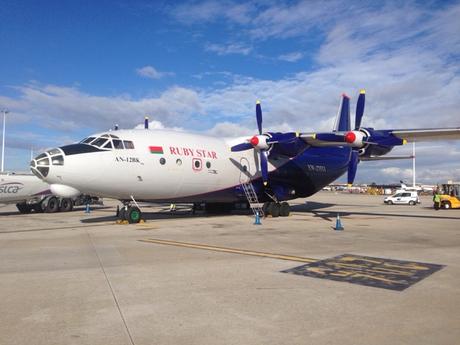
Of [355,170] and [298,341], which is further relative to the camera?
[355,170]

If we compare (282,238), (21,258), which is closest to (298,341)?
(21,258)

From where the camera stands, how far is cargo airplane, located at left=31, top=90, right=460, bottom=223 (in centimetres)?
1691

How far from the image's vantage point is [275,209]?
2378cm

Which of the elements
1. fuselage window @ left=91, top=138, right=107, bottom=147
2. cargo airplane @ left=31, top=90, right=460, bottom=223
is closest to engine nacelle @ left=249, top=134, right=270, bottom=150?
cargo airplane @ left=31, top=90, right=460, bottom=223

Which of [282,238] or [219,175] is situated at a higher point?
[219,175]

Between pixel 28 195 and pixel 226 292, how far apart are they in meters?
26.2

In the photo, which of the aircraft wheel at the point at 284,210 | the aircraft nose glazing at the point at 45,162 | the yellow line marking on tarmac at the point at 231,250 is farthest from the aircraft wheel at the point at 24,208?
the yellow line marking on tarmac at the point at 231,250

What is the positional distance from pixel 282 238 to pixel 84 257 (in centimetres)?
686

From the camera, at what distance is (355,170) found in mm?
22594

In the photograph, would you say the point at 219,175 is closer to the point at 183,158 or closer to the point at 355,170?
the point at 183,158

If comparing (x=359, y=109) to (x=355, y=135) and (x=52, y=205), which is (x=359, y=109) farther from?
(x=52, y=205)

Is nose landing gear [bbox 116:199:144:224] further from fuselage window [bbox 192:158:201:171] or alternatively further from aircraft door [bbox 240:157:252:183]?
aircraft door [bbox 240:157:252:183]

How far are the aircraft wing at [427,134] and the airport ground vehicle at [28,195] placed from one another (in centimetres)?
2376

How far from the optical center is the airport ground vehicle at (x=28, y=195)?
27234 millimetres
